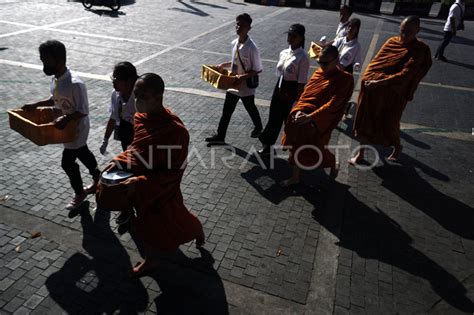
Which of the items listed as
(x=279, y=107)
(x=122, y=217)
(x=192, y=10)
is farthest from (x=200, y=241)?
(x=192, y=10)

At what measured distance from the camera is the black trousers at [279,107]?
5328 mm

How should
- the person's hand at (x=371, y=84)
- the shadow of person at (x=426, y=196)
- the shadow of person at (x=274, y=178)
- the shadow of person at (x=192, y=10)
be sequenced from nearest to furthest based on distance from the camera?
the shadow of person at (x=426, y=196) → the shadow of person at (x=274, y=178) → the person's hand at (x=371, y=84) → the shadow of person at (x=192, y=10)

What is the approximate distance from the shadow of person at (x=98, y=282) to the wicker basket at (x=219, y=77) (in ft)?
8.84

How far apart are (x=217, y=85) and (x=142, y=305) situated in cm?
336

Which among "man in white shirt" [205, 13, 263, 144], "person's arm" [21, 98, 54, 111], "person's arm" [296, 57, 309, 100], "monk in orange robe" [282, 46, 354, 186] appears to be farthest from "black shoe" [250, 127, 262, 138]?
"person's arm" [21, 98, 54, 111]

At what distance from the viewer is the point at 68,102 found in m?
3.98

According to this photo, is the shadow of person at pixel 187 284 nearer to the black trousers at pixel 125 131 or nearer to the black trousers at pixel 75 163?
the black trousers at pixel 75 163

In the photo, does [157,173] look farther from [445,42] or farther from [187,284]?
[445,42]

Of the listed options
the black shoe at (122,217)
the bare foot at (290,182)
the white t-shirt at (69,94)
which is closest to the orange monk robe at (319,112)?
the bare foot at (290,182)

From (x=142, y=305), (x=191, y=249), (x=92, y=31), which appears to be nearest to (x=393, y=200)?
(x=191, y=249)

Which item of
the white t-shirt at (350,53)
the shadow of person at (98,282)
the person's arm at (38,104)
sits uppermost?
the white t-shirt at (350,53)

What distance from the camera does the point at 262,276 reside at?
375 cm

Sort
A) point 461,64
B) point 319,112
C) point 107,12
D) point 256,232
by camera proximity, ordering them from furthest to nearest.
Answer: point 107,12, point 461,64, point 319,112, point 256,232

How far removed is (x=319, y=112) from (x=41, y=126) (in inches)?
120
